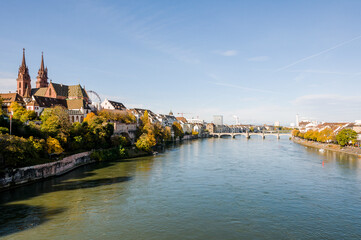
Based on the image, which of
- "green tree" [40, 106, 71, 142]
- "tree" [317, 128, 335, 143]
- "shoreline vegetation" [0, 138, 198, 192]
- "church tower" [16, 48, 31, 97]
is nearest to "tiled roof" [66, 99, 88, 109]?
"church tower" [16, 48, 31, 97]

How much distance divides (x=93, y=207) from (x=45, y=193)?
262 inches

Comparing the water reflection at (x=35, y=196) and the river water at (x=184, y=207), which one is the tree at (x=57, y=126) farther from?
the river water at (x=184, y=207)

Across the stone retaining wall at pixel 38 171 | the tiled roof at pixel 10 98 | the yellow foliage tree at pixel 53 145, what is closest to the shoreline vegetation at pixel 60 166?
the stone retaining wall at pixel 38 171

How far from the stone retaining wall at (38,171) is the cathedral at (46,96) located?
85.2ft

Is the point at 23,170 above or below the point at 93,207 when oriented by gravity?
above

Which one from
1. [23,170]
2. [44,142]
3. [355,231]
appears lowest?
[355,231]

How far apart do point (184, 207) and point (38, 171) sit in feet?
59.5

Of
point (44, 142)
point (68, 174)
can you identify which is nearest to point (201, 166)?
point (68, 174)

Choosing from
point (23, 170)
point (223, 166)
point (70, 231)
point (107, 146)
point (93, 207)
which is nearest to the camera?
point (70, 231)

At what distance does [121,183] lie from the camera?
29.4m

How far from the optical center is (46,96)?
73.8m

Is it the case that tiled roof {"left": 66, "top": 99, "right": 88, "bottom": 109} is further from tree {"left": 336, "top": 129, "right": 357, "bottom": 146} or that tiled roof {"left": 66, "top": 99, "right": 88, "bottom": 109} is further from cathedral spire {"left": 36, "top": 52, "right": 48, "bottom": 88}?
tree {"left": 336, "top": 129, "right": 357, "bottom": 146}

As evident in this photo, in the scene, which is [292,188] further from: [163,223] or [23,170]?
[23,170]

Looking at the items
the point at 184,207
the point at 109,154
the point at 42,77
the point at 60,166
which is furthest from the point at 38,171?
the point at 42,77
